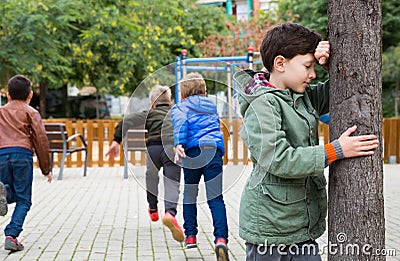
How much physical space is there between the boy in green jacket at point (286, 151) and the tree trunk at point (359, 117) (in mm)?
78

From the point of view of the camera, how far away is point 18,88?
6965mm

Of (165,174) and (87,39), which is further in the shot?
(87,39)

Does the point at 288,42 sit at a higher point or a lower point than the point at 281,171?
higher

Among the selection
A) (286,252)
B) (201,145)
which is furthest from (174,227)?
(286,252)

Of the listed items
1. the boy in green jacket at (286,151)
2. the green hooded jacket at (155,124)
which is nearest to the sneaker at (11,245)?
the green hooded jacket at (155,124)

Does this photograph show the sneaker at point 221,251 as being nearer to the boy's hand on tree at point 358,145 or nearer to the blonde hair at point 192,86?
the blonde hair at point 192,86

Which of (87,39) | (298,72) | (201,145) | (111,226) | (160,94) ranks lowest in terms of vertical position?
(111,226)

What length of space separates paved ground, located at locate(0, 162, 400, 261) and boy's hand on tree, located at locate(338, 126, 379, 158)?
216 centimetres

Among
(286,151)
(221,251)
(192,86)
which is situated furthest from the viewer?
(192,86)

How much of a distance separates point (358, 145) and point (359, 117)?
0.14m

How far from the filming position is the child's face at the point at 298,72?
3303 millimetres

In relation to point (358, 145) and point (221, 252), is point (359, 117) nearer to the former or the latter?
point (358, 145)

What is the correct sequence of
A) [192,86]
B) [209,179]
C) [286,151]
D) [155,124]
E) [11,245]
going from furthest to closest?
[155,124] → [11,245] → [192,86] → [209,179] → [286,151]

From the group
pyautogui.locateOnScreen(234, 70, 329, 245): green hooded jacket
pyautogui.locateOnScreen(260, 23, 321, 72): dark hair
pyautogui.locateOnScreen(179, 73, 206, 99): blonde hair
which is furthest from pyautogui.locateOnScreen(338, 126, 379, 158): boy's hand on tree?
pyautogui.locateOnScreen(179, 73, 206, 99): blonde hair
